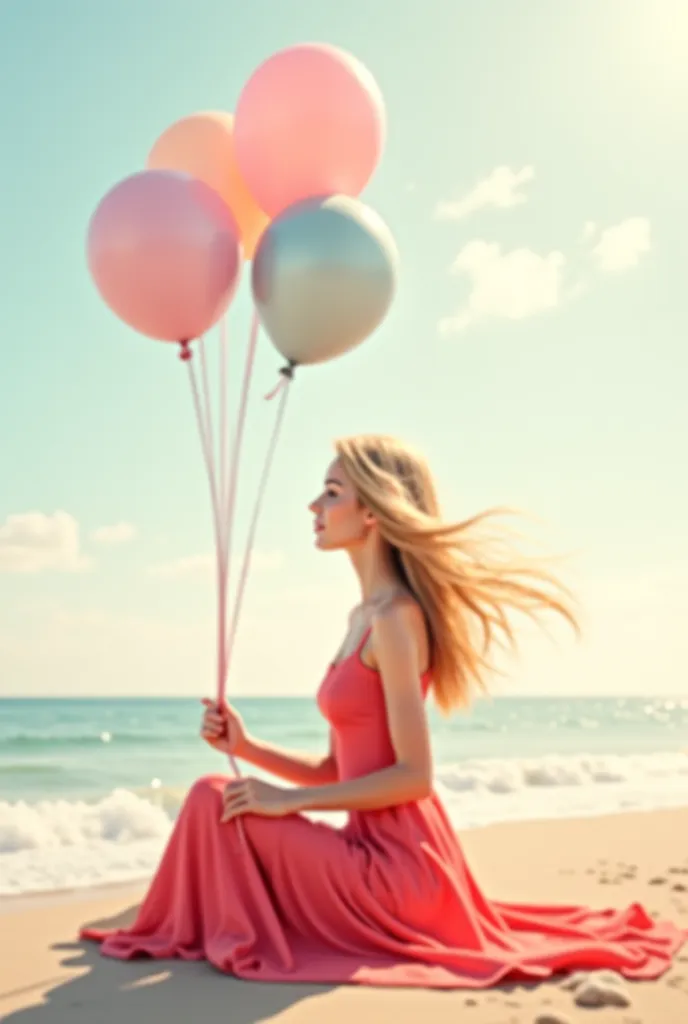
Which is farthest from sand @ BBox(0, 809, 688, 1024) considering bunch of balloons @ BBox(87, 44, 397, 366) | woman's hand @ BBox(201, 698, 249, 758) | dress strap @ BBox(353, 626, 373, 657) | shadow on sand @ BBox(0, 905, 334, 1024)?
bunch of balloons @ BBox(87, 44, 397, 366)

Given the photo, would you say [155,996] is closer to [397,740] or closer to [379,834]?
[379,834]

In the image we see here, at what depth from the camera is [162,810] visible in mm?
11141

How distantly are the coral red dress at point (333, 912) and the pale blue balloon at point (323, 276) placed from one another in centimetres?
173

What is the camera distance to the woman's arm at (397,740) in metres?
3.92

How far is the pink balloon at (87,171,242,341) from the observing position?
4262 millimetres

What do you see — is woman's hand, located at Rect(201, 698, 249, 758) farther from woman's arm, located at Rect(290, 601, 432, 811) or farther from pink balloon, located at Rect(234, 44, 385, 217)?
pink balloon, located at Rect(234, 44, 385, 217)

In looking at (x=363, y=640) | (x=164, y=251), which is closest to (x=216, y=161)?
(x=164, y=251)

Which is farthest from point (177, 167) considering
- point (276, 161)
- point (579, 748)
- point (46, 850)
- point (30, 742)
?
point (579, 748)

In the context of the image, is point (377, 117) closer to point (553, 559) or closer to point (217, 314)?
point (217, 314)

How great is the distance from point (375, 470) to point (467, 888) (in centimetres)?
161


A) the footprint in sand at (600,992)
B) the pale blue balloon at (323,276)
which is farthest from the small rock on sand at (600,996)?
the pale blue balloon at (323,276)

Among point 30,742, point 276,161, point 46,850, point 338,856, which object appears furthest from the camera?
point 30,742

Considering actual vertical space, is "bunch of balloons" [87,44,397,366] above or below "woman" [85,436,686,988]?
above

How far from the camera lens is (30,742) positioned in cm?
2712
